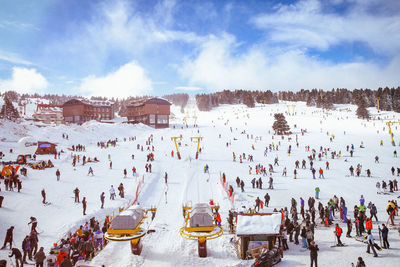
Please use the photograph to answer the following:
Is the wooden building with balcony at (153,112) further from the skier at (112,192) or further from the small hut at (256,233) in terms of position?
the small hut at (256,233)

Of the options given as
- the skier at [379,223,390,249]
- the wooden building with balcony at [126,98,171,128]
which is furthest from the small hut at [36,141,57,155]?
the wooden building with balcony at [126,98,171,128]

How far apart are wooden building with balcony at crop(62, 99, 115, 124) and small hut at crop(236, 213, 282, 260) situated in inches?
3194

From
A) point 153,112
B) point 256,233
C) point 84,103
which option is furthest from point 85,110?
point 256,233

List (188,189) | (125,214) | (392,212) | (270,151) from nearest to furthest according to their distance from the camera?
(125,214), (392,212), (188,189), (270,151)

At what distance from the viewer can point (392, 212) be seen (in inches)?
545

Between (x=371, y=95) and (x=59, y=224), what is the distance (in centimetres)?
15119

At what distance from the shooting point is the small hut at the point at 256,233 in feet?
35.0

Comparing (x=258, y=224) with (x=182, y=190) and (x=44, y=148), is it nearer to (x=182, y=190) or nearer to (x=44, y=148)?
(x=182, y=190)

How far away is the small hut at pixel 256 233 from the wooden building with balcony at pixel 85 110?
8113 cm

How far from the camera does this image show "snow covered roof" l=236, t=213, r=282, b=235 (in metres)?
10.7

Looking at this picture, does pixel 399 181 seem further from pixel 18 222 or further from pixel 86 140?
pixel 86 140

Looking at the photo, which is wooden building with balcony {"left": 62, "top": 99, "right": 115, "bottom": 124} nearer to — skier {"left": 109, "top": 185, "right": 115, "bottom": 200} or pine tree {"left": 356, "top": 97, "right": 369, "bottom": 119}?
skier {"left": 109, "top": 185, "right": 115, "bottom": 200}

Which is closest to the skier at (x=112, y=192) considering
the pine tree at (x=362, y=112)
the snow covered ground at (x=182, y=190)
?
the snow covered ground at (x=182, y=190)

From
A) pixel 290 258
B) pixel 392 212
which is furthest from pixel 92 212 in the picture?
pixel 392 212
